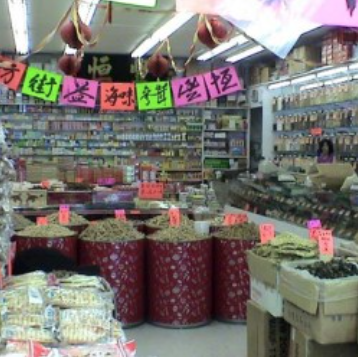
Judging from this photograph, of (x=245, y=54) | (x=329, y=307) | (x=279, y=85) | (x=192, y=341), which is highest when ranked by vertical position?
(x=245, y=54)

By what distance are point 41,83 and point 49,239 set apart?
329cm

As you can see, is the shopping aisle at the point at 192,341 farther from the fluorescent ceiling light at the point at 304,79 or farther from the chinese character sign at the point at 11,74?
the fluorescent ceiling light at the point at 304,79

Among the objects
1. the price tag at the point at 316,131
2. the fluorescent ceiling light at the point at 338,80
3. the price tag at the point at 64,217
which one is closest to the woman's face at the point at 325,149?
the price tag at the point at 316,131

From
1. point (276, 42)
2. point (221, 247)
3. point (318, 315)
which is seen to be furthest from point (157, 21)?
point (318, 315)

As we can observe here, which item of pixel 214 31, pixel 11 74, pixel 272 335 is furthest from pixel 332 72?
pixel 272 335

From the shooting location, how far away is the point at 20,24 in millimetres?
10406

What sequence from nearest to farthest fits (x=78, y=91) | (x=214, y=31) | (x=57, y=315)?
1. (x=57, y=315)
2. (x=214, y=31)
3. (x=78, y=91)

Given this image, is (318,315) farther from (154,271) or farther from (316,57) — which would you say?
(316,57)

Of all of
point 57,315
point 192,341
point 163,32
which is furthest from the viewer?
point 163,32

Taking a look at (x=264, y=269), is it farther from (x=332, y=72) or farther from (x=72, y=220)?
(x=332, y=72)

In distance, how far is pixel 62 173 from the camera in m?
→ 10.2

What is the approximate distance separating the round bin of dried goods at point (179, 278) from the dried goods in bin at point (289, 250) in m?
1.43

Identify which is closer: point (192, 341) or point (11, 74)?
point (192, 341)

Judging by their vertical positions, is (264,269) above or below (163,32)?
below
